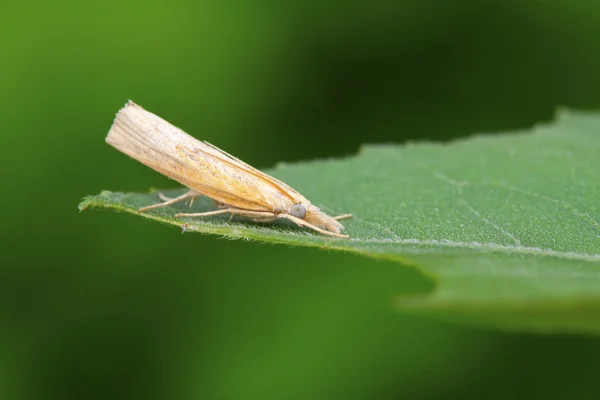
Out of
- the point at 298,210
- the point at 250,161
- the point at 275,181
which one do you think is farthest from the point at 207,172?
the point at 250,161

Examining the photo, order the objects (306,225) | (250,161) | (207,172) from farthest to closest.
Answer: (250,161), (207,172), (306,225)

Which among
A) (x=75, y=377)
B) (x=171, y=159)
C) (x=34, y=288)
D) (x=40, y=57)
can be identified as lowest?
(x=75, y=377)

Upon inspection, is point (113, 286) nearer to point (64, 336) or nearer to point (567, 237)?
point (64, 336)

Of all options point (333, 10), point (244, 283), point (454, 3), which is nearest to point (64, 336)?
point (244, 283)

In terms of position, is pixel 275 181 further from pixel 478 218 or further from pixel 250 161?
pixel 250 161

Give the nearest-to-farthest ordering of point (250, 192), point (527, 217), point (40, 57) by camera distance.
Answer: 1. point (527, 217)
2. point (250, 192)
3. point (40, 57)

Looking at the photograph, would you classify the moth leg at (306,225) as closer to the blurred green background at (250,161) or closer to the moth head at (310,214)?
the moth head at (310,214)
